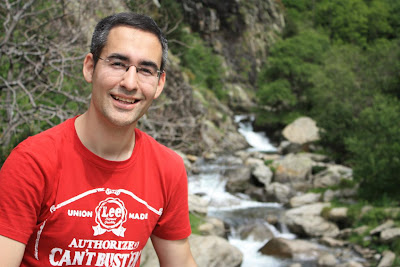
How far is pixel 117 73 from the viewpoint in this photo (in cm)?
180

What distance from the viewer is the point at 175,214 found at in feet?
6.79

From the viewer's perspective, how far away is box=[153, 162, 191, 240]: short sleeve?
205cm

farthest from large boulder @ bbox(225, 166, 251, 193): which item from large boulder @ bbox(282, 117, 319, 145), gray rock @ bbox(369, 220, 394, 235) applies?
large boulder @ bbox(282, 117, 319, 145)

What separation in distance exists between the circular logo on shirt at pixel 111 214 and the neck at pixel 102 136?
0.67 feet

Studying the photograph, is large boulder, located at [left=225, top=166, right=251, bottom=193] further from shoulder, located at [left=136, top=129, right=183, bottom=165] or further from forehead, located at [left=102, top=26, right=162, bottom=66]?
forehead, located at [left=102, top=26, right=162, bottom=66]

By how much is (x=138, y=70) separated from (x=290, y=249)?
9.83m

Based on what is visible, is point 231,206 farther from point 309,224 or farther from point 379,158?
point 379,158

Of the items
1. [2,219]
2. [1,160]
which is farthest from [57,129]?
[1,160]


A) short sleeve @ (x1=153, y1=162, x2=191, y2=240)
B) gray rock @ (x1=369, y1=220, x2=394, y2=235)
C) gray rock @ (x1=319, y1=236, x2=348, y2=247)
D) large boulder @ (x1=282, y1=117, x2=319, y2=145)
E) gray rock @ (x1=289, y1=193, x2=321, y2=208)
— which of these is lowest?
large boulder @ (x1=282, y1=117, x2=319, y2=145)

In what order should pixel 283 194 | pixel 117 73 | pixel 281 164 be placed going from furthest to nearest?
pixel 281 164
pixel 283 194
pixel 117 73

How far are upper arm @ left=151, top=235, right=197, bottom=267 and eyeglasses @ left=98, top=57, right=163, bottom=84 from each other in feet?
2.64

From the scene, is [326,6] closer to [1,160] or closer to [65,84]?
[65,84]

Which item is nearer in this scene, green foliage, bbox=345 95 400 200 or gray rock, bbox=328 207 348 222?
gray rock, bbox=328 207 348 222

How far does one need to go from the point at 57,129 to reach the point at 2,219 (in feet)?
1.46
